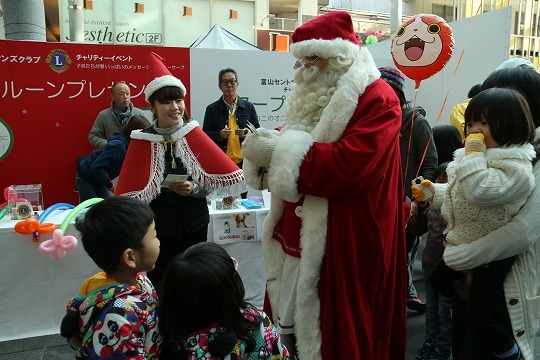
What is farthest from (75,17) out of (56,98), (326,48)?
(326,48)

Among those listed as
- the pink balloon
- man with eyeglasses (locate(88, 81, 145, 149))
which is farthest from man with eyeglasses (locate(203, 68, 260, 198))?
the pink balloon

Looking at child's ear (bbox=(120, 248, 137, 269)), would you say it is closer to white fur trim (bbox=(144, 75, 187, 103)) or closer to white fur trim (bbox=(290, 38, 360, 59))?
white fur trim (bbox=(290, 38, 360, 59))

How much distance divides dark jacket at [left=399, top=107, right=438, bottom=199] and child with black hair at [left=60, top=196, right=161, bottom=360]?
2.16 m

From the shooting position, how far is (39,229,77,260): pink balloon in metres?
2.67

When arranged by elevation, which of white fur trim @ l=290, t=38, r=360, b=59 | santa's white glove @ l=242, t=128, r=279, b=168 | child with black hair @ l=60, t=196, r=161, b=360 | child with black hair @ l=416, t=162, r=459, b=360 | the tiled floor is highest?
white fur trim @ l=290, t=38, r=360, b=59

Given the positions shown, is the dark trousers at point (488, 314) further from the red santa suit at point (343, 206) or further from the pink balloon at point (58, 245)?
the pink balloon at point (58, 245)

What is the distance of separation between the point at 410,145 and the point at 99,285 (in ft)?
7.63

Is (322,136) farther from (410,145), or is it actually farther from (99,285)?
(410,145)

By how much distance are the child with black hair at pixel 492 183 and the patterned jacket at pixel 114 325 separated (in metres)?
1.05

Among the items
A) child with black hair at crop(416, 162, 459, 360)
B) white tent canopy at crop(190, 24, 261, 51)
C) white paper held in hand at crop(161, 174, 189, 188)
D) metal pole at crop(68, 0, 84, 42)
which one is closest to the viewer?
white paper held in hand at crop(161, 174, 189, 188)

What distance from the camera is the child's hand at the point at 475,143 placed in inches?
59.0

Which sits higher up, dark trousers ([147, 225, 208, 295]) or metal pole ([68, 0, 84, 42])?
metal pole ([68, 0, 84, 42])

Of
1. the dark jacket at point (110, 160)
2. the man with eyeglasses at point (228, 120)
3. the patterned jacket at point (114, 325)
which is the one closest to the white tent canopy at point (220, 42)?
the man with eyeglasses at point (228, 120)

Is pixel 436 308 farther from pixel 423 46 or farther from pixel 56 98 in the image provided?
pixel 56 98
